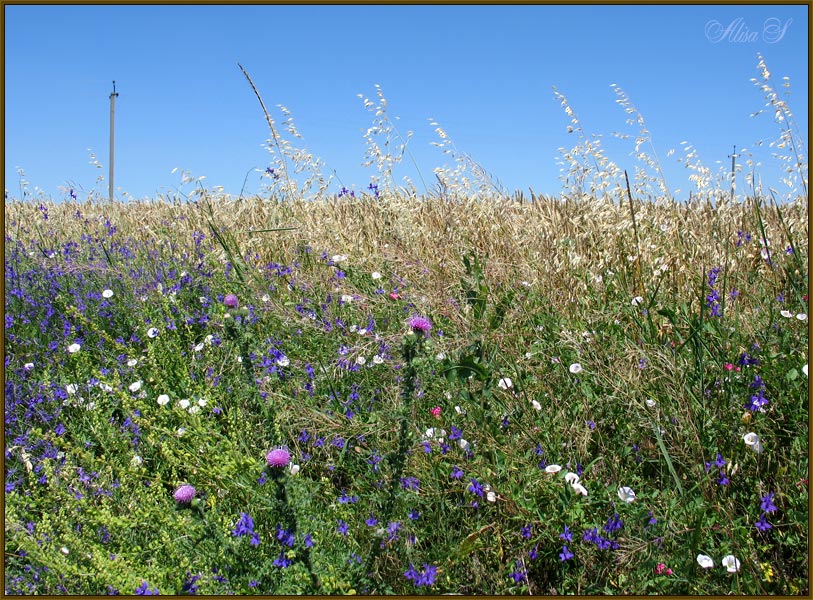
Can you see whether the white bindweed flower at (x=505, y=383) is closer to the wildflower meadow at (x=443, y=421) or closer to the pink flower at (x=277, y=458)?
the wildflower meadow at (x=443, y=421)

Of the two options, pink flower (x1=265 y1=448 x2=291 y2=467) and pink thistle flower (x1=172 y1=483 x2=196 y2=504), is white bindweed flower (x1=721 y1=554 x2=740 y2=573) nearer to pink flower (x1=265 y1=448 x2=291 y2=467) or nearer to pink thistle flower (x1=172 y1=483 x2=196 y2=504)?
pink flower (x1=265 y1=448 x2=291 y2=467)

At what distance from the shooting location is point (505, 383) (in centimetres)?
211

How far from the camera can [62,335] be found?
11.4ft

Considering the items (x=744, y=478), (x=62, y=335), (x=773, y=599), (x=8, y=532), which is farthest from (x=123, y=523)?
(x=62, y=335)

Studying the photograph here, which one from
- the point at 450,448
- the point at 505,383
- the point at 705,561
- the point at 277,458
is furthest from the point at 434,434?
the point at 705,561

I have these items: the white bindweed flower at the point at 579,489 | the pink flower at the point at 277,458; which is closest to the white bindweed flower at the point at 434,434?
the white bindweed flower at the point at 579,489

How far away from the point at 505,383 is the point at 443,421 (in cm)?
27

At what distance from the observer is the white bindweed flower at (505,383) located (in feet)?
6.97

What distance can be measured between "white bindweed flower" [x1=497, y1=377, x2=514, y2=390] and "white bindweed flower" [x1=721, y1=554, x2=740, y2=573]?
0.80 meters

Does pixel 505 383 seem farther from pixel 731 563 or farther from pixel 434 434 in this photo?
pixel 731 563

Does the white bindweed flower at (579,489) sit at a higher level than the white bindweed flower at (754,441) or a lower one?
lower

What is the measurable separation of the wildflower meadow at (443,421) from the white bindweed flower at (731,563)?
0.04ft

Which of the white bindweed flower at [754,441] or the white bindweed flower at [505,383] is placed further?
the white bindweed flower at [505,383]

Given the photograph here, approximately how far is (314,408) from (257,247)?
233 centimetres
